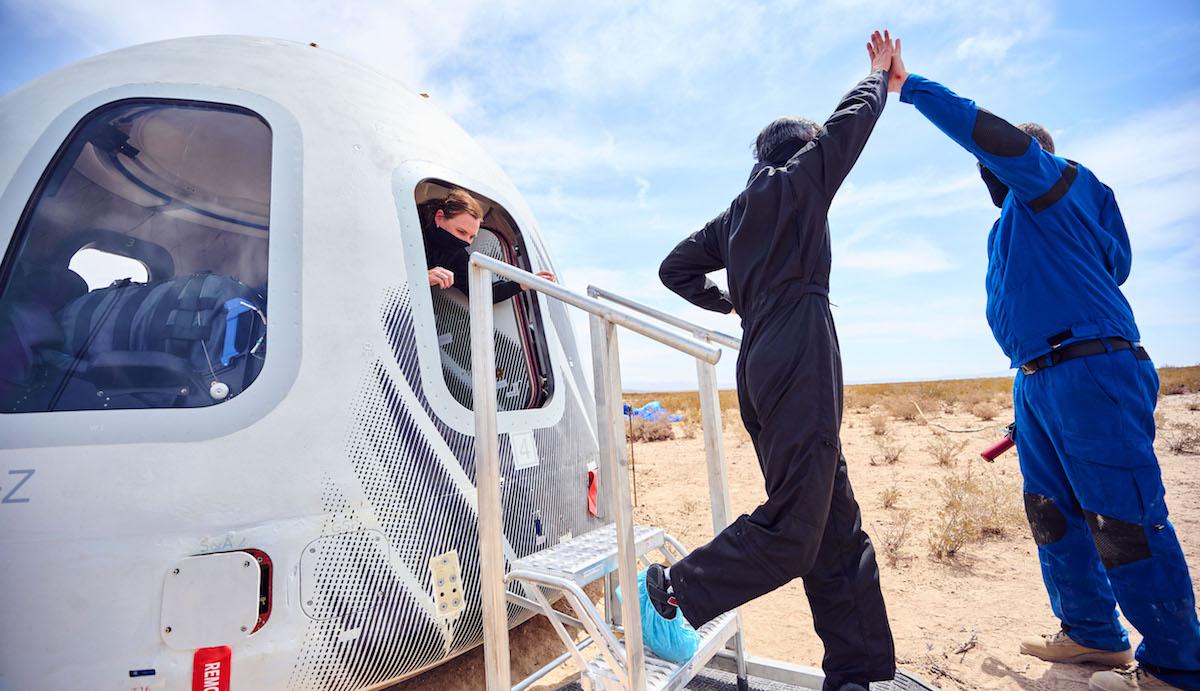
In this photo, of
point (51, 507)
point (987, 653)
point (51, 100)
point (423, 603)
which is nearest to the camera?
point (51, 507)

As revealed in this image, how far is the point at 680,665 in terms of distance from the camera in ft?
7.75

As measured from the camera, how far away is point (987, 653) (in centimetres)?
358

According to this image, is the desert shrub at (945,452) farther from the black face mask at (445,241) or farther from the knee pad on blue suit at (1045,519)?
the black face mask at (445,241)

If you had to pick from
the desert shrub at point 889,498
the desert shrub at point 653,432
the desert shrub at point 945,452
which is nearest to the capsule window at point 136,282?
the desert shrub at point 889,498

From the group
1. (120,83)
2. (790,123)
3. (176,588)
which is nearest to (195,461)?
(176,588)

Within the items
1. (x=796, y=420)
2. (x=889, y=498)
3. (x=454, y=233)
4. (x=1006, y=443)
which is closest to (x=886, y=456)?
(x=889, y=498)

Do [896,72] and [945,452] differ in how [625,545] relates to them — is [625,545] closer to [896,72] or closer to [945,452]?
[896,72]

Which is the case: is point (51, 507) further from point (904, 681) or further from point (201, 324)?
point (904, 681)

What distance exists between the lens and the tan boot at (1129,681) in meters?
2.64

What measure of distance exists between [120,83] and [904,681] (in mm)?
4463

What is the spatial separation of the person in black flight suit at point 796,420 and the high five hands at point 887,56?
200mm

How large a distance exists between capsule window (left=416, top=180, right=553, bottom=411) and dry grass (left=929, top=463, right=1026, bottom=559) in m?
4.33

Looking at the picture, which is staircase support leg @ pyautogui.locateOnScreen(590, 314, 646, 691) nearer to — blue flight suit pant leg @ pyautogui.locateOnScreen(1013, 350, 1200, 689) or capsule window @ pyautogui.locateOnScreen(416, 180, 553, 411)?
capsule window @ pyautogui.locateOnScreen(416, 180, 553, 411)

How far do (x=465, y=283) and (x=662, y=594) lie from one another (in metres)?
2.10
